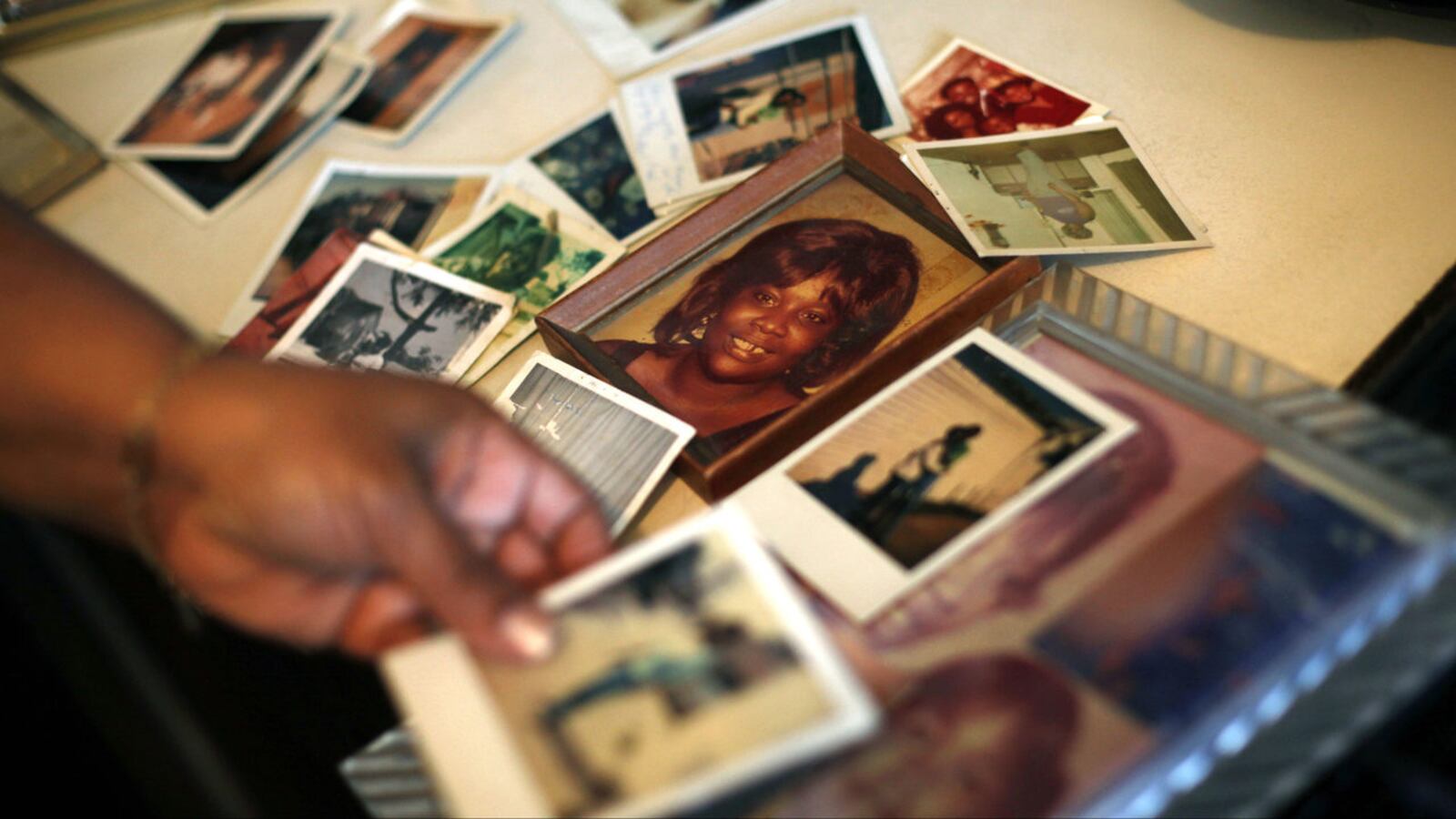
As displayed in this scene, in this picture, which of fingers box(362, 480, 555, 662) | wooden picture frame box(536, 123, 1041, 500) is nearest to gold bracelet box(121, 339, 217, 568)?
fingers box(362, 480, 555, 662)

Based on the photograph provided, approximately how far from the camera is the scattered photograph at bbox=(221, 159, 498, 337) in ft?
4.60

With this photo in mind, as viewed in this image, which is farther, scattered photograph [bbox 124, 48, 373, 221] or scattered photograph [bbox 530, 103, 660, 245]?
scattered photograph [bbox 124, 48, 373, 221]

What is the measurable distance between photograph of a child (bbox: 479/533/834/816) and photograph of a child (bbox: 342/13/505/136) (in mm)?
1108

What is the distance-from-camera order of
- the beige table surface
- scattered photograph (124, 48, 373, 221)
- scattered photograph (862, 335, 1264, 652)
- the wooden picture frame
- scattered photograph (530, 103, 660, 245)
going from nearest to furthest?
1. scattered photograph (862, 335, 1264, 652)
2. the wooden picture frame
3. the beige table surface
4. scattered photograph (530, 103, 660, 245)
5. scattered photograph (124, 48, 373, 221)

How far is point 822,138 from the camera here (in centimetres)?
117

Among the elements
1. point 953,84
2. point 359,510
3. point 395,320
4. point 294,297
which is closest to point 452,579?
point 359,510

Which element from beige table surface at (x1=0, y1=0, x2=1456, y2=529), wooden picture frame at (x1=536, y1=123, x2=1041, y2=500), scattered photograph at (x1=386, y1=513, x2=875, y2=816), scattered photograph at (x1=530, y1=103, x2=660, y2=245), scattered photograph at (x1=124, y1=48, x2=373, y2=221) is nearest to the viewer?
scattered photograph at (x1=386, y1=513, x2=875, y2=816)

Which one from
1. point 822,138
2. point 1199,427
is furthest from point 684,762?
point 822,138

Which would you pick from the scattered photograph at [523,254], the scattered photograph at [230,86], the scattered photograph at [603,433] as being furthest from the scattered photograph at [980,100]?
the scattered photograph at [230,86]

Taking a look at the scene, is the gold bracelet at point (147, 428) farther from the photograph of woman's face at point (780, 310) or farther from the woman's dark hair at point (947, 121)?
the woman's dark hair at point (947, 121)

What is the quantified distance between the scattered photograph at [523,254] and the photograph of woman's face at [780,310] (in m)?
0.21

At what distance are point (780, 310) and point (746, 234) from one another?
126 mm

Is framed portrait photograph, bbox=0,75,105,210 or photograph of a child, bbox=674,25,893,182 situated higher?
photograph of a child, bbox=674,25,893,182

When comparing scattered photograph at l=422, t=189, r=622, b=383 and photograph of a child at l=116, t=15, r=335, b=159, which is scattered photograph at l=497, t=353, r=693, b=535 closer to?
scattered photograph at l=422, t=189, r=622, b=383
